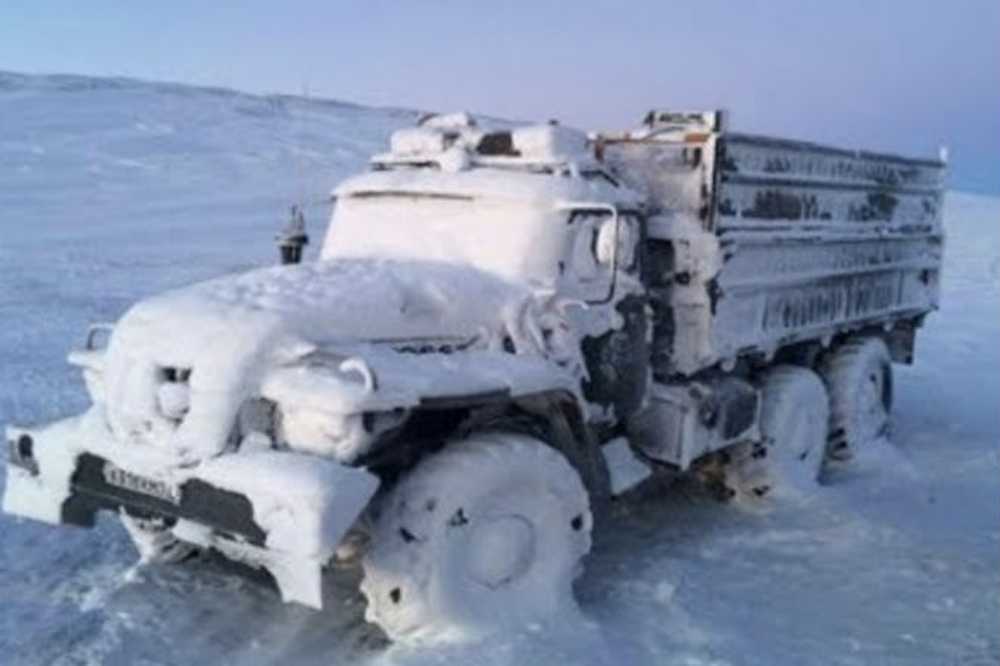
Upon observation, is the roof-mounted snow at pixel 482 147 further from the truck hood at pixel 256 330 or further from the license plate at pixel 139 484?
the license plate at pixel 139 484

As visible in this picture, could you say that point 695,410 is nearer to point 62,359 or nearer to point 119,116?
point 62,359

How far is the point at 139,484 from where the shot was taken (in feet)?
16.1

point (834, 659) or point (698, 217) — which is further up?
point (698, 217)

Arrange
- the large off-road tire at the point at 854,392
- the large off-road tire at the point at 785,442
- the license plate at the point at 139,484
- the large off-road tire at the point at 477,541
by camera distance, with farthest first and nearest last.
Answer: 1. the large off-road tire at the point at 854,392
2. the large off-road tire at the point at 785,442
3. the large off-road tire at the point at 477,541
4. the license plate at the point at 139,484

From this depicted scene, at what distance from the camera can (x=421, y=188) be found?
6.51 m

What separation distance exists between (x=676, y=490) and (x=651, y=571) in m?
1.88

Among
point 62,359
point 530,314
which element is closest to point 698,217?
point 530,314

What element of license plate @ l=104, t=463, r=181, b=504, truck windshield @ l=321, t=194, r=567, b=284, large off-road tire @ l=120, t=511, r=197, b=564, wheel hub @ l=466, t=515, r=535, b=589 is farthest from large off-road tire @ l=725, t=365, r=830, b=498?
license plate @ l=104, t=463, r=181, b=504

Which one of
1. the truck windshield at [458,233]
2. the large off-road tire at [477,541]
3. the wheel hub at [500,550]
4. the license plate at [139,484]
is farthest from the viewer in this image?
the truck windshield at [458,233]

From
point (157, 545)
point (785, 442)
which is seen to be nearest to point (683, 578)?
point (785, 442)

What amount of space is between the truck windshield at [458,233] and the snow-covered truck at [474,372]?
0.01m

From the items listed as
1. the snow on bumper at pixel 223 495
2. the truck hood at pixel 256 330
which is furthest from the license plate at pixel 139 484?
the truck hood at pixel 256 330

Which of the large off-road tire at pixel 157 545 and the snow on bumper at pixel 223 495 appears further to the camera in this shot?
the large off-road tire at pixel 157 545

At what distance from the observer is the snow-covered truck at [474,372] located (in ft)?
15.7
